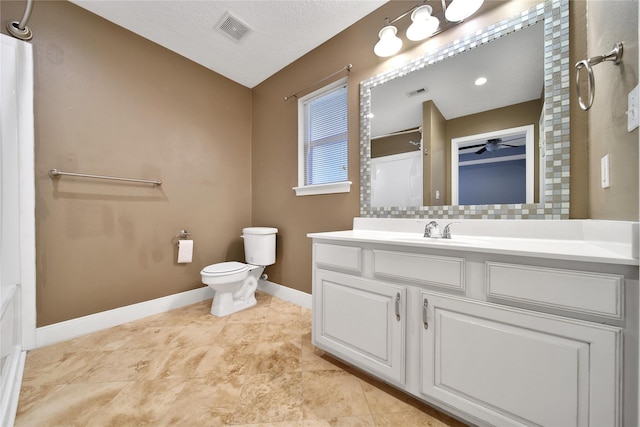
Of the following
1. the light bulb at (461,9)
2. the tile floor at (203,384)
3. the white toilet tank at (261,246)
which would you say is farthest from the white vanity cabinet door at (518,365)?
the white toilet tank at (261,246)

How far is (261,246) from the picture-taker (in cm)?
228

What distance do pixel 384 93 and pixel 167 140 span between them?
1.95 meters

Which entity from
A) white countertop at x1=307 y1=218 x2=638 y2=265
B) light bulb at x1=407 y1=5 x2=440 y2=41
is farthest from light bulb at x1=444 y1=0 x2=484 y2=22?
white countertop at x1=307 y1=218 x2=638 y2=265

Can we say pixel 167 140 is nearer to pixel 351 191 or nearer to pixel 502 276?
pixel 351 191

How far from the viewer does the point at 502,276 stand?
0.83 metres

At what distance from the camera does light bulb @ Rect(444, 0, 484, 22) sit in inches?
48.6

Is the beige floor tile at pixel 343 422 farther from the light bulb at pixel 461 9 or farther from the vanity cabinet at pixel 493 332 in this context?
the light bulb at pixel 461 9

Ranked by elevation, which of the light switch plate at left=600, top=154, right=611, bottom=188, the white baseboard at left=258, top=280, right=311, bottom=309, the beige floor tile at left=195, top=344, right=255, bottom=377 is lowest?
the beige floor tile at left=195, top=344, right=255, bottom=377

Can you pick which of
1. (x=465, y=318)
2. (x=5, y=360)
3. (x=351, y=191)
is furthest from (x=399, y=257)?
(x=5, y=360)

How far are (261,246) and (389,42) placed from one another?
195 cm

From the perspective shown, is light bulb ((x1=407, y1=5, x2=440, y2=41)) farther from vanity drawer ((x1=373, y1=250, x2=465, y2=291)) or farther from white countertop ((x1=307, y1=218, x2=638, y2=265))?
vanity drawer ((x1=373, y1=250, x2=465, y2=291))

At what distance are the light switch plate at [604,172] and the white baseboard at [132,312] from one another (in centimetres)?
196

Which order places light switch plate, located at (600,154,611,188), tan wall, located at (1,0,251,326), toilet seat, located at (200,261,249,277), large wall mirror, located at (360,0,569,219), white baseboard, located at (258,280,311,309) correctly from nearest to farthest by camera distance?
light switch plate, located at (600,154,611,188) < large wall mirror, located at (360,0,569,219) < tan wall, located at (1,0,251,326) < toilet seat, located at (200,261,249,277) < white baseboard, located at (258,280,311,309)

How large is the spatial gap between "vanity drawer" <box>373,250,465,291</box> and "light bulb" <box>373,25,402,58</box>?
137cm
